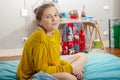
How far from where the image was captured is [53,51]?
5.98 feet

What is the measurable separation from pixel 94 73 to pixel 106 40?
2663 mm

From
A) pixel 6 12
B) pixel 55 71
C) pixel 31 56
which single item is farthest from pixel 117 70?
pixel 6 12

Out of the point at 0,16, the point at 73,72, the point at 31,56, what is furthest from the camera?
the point at 0,16

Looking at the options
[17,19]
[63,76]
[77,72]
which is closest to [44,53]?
[63,76]

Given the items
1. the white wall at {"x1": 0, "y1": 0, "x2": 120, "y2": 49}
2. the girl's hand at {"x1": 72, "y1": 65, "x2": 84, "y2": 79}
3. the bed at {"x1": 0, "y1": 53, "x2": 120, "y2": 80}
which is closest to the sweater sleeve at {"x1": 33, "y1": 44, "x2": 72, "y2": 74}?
the girl's hand at {"x1": 72, "y1": 65, "x2": 84, "y2": 79}

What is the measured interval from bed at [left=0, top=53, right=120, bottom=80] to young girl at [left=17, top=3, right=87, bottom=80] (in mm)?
148

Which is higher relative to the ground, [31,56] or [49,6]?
[49,6]

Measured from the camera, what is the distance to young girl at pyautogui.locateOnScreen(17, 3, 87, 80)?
5.61ft

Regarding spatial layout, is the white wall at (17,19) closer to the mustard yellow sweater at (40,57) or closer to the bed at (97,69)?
the bed at (97,69)

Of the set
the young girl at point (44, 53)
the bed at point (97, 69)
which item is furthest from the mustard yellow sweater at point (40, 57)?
the bed at point (97, 69)

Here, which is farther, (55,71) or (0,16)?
(0,16)

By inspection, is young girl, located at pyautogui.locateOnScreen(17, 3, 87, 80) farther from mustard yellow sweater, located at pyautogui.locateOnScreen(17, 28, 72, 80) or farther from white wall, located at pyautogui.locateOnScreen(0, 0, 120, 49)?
white wall, located at pyautogui.locateOnScreen(0, 0, 120, 49)

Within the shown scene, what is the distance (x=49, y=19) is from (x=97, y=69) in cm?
67

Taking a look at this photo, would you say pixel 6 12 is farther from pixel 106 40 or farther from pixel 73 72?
pixel 73 72
